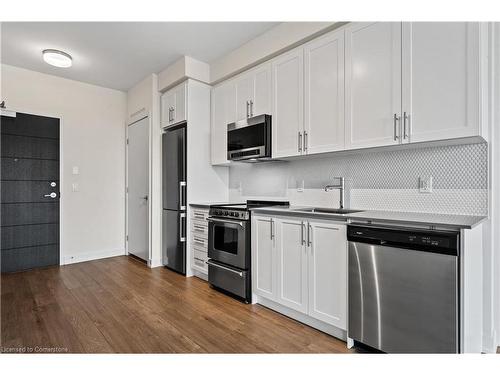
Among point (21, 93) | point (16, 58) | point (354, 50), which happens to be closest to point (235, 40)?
point (354, 50)

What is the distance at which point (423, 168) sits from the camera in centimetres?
216

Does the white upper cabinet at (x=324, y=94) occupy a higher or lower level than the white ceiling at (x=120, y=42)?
lower

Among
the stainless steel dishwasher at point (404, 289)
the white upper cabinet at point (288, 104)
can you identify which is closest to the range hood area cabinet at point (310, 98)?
the white upper cabinet at point (288, 104)

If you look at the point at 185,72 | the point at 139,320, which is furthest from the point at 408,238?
the point at 185,72

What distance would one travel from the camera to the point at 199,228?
3.48m

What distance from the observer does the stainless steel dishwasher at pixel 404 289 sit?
1.50 m

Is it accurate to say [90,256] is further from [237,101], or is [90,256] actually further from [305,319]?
[305,319]

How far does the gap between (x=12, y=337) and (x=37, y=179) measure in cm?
250

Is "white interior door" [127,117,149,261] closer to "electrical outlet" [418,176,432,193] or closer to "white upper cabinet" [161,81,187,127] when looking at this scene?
"white upper cabinet" [161,81,187,127]

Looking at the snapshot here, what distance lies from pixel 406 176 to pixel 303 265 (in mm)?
1102

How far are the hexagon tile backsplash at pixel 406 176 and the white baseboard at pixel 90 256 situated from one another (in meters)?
3.21

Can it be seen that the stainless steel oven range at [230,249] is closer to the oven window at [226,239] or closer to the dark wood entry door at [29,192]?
the oven window at [226,239]

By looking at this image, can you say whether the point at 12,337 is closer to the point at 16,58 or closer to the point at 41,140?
the point at 41,140

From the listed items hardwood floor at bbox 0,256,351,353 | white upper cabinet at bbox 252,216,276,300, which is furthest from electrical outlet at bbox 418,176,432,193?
hardwood floor at bbox 0,256,351,353
